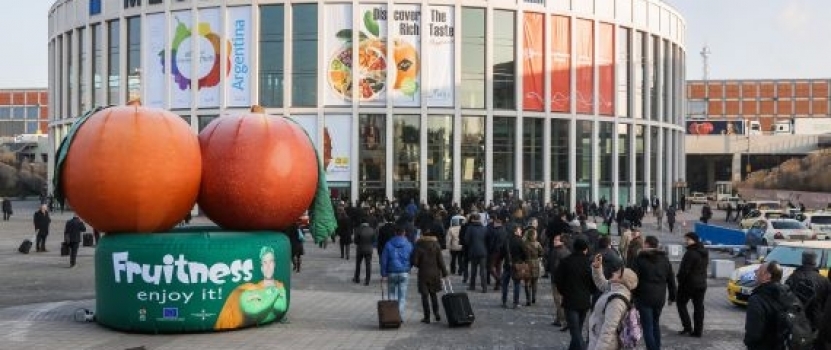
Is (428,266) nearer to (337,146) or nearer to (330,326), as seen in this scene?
(330,326)

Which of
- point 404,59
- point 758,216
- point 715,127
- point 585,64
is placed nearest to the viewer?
point 758,216

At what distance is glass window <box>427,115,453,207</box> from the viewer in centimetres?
5141

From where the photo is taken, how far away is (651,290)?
1177 centimetres

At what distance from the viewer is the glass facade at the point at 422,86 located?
166 feet

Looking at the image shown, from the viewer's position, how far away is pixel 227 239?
13.2 m

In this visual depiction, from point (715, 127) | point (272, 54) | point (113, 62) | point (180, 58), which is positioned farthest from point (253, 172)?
point (715, 127)

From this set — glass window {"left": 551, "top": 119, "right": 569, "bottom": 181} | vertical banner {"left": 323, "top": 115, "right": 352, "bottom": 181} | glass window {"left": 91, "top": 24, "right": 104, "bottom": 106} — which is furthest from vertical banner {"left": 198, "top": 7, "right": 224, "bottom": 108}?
Result: glass window {"left": 551, "top": 119, "right": 569, "bottom": 181}

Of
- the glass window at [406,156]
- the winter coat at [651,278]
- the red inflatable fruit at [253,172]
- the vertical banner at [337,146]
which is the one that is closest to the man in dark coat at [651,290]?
the winter coat at [651,278]

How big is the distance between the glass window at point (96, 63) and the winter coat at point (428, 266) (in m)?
49.1

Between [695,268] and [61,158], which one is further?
[61,158]

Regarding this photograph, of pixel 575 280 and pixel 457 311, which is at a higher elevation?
pixel 575 280

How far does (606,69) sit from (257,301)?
4669 centimetres

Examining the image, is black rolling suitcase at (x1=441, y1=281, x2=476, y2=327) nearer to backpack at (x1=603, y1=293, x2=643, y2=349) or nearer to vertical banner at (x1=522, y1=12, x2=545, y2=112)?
backpack at (x1=603, y1=293, x2=643, y2=349)

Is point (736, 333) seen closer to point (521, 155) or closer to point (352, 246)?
point (352, 246)
